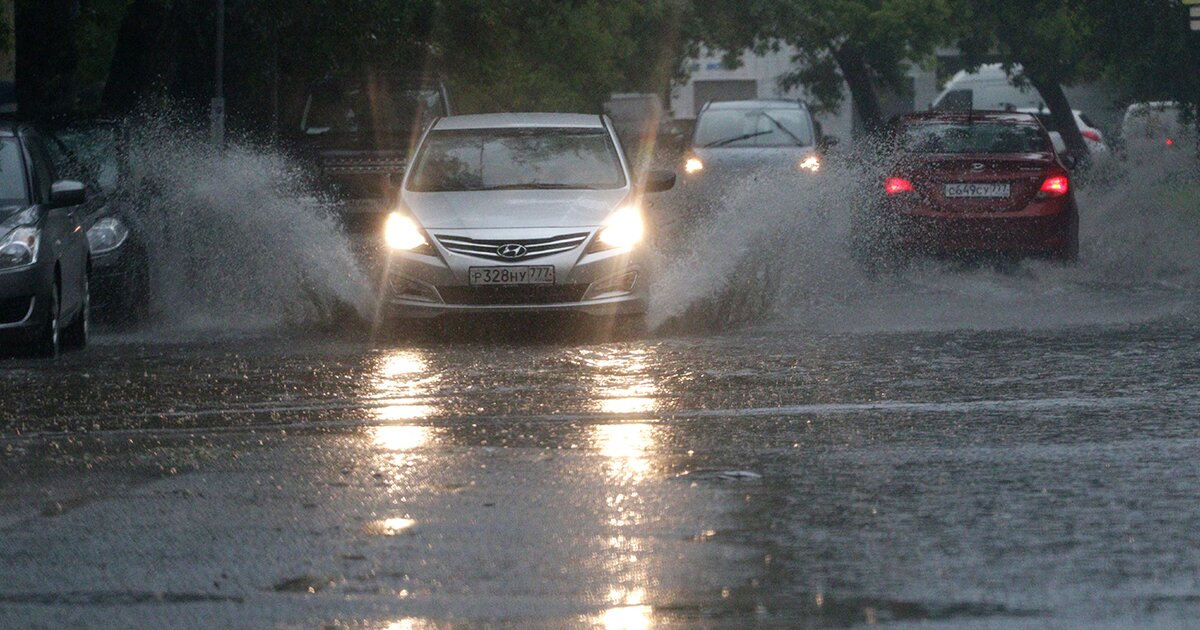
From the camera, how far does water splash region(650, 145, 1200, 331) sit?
14.1 m

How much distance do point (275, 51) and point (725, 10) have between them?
18.7 m

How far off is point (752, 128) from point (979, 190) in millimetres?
8046

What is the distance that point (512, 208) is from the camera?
43.2 ft

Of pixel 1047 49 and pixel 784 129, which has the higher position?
pixel 1047 49

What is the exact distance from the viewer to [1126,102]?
28.2 meters

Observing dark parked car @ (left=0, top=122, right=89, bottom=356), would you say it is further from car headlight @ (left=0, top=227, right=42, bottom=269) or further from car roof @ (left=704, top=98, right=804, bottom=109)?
car roof @ (left=704, top=98, right=804, bottom=109)

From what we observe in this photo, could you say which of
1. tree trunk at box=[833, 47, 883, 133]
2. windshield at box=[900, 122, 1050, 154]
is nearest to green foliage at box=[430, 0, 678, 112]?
tree trunk at box=[833, 47, 883, 133]

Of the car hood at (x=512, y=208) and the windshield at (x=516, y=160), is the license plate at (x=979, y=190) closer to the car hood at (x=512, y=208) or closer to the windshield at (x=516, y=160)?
the windshield at (x=516, y=160)

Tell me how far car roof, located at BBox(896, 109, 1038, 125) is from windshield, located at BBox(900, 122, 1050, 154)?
80 mm

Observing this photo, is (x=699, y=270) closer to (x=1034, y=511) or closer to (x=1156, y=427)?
(x=1156, y=427)

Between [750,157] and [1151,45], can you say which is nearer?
[750,157]

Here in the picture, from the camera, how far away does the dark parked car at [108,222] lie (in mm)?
14125

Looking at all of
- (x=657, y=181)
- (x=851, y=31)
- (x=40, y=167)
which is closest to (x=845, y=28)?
(x=851, y=31)

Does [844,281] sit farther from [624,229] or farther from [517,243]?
[517,243]
